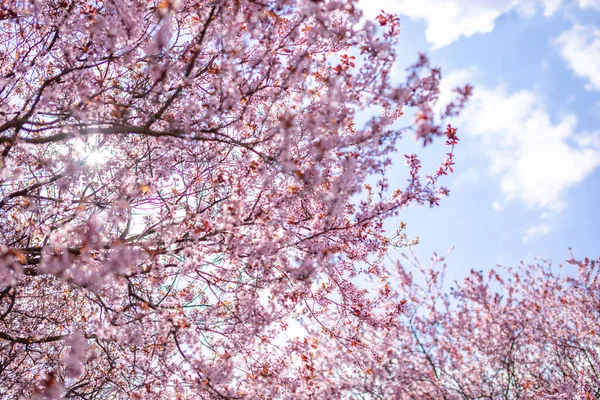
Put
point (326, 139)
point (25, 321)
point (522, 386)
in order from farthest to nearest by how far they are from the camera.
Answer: point (522, 386)
point (25, 321)
point (326, 139)

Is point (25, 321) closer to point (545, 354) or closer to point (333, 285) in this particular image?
point (333, 285)

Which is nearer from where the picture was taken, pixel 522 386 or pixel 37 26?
pixel 37 26

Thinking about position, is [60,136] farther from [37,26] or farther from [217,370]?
[217,370]

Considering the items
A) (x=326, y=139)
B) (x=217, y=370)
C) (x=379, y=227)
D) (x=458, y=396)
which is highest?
(x=379, y=227)

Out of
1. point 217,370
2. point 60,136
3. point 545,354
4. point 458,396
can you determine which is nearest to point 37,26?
point 60,136

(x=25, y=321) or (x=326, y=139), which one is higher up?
(x=326, y=139)

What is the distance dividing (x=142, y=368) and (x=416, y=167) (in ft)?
15.2

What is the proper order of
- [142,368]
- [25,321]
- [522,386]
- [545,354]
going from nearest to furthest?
1. [142,368]
2. [25,321]
3. [522,386]
4. [545,354]

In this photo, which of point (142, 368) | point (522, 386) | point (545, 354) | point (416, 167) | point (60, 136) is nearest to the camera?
point (60, 136)

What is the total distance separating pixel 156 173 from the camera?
4.54 m

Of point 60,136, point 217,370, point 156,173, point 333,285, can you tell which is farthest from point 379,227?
point 60,136

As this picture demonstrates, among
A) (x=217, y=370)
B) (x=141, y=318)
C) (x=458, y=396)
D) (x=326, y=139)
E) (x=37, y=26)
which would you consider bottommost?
(x=217, y=370)

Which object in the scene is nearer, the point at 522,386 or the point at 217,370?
the point at 217,370

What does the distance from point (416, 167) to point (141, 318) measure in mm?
3605
